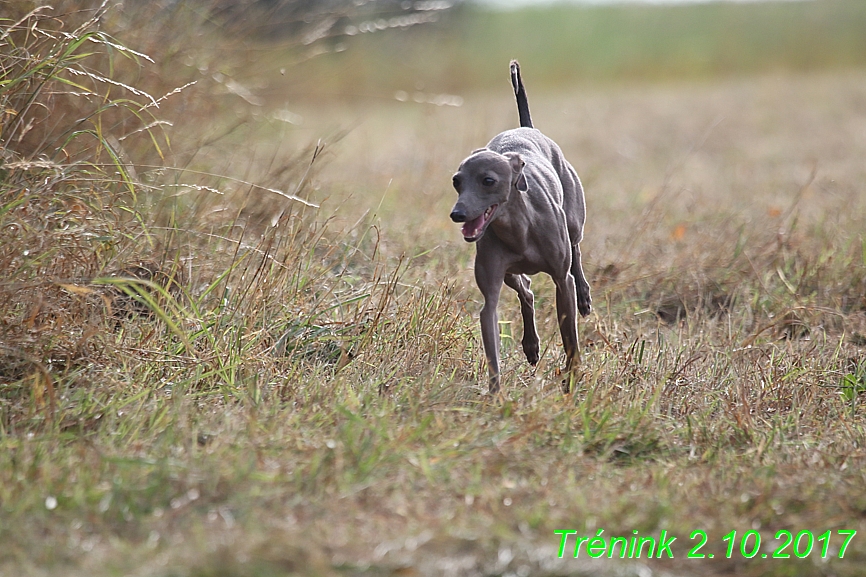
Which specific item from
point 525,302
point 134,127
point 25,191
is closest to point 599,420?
point 525,302

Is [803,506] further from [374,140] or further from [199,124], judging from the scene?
[374,140]

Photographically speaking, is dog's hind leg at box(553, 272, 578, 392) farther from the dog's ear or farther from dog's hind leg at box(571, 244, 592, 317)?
→ the dog's ear

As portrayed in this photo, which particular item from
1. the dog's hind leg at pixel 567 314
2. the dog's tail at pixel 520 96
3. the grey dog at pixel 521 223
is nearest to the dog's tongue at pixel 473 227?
the grey dog at pixel 521 223

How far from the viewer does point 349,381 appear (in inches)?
132

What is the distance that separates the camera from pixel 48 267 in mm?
3354

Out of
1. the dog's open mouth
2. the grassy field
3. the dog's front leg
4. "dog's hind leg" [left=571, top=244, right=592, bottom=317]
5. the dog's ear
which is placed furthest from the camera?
"dog's hind leg" [left=571, top=244, right=592, bottom=317]

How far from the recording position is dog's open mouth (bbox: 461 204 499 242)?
298cm

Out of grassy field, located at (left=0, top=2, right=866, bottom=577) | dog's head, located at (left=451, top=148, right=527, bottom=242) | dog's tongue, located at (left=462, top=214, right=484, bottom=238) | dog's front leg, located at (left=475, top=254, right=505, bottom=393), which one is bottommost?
grassy field, located at (left=0, top=2, right=866, bottom=577)

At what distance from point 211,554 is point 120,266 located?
1778mm

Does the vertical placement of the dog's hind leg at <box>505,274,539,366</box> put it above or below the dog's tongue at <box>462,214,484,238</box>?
below

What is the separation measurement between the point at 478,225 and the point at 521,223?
0.22 metres

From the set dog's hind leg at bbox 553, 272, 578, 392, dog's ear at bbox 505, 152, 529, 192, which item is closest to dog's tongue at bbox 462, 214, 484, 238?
dog's ear at bbox 505, 152, 529, 192

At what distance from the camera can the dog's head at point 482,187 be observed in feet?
9.86

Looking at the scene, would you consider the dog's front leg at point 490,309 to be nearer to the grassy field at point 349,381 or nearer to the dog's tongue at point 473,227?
the grassy field at point 349,381
